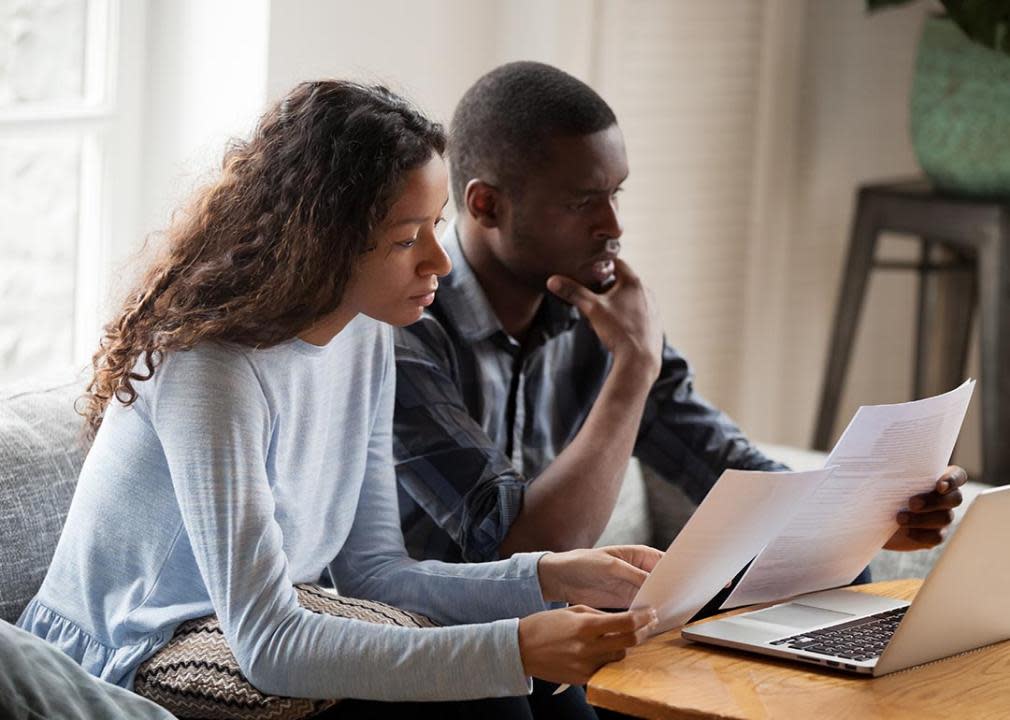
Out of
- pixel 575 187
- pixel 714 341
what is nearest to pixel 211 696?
pixel 575 187

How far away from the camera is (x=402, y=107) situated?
4.98ft

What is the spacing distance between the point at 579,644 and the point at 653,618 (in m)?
0.07

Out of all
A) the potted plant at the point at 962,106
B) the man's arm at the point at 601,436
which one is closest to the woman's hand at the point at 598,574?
the man's arm at the point at 601,436

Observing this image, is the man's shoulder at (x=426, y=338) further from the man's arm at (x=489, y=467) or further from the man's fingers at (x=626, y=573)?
the man's fingers at (x=626, y=573)

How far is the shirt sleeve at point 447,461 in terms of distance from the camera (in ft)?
5.70

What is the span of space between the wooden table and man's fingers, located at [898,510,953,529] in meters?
0.21

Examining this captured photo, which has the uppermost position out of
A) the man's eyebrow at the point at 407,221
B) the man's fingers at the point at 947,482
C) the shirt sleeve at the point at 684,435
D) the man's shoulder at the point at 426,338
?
the man's eyebrow at the point at 407,221

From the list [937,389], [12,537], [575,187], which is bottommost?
[937,389]

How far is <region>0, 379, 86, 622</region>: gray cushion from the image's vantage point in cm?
157

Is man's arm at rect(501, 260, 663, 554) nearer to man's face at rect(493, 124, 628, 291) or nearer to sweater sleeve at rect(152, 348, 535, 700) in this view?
man's face at rect(493, 124, 628, 291)

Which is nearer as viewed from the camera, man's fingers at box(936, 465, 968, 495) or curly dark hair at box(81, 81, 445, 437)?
curly dark hair at box(81, 81, 445, 437)

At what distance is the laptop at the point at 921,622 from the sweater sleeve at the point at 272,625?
0.20 metres

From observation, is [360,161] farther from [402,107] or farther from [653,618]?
[653,618]

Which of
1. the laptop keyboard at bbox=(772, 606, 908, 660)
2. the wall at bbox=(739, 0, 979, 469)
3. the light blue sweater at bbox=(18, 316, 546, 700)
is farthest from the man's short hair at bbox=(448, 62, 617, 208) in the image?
the wall at bbox=(739, 0, 979, 469)
